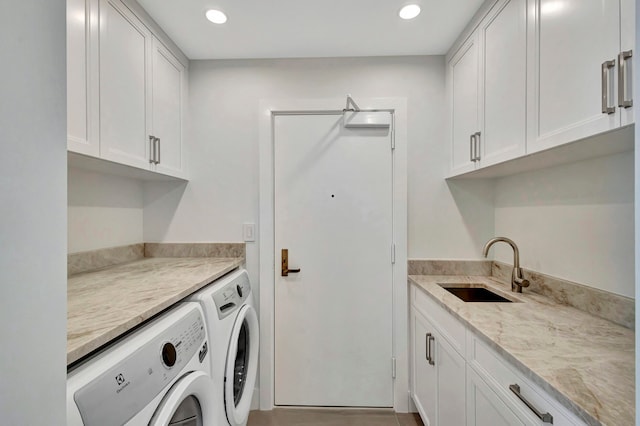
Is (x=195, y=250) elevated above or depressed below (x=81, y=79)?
below

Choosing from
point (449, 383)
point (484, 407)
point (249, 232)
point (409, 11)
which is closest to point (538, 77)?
point (409, 11)

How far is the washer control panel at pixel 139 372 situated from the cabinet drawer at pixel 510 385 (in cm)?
105

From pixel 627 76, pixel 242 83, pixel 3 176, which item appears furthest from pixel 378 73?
pixel 3 176

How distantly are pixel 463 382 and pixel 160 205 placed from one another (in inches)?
80.9

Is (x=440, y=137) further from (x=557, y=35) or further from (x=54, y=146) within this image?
(x=54, y=146)

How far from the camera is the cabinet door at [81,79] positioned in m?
1.05

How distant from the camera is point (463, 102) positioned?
1657 mm

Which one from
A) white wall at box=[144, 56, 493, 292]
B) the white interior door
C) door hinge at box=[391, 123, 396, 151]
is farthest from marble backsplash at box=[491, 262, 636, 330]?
door hinge at box=[391, 123, 396, 151]

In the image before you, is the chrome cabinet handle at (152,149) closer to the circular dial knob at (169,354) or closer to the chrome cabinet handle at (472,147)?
the circular dial knob at (169,354)

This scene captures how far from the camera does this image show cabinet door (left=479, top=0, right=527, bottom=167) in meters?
1.17

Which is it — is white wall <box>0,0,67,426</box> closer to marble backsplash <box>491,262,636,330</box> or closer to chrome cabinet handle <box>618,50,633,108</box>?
chrome cabinet handle <box>618,50,633,108</box>

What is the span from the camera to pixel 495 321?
106 centimetres

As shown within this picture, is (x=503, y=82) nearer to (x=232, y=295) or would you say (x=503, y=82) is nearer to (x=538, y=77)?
(x=538, y=77)

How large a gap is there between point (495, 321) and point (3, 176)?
4.45 ft
